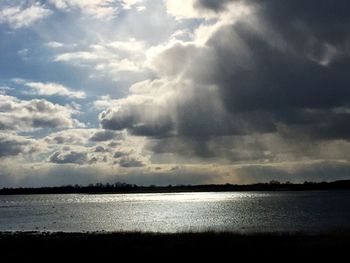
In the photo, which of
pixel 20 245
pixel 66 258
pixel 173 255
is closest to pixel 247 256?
pixel 173 255

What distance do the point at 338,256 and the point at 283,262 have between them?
407cm

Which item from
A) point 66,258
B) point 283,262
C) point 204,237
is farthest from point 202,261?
point 204,237

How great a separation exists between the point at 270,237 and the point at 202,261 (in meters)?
18.6

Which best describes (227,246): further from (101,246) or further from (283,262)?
(101,246)

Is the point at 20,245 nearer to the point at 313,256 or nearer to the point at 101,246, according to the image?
the point at 101,246

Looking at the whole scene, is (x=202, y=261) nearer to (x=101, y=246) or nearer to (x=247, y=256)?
(x=247, y=256)

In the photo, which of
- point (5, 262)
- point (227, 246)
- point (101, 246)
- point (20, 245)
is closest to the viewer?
point (5, 262)

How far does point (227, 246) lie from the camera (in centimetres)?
4047

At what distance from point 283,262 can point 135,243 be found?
1767cm

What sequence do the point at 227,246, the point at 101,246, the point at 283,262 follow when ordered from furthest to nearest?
the point at 101,246 < the point at 227,246 < the point at 283,262

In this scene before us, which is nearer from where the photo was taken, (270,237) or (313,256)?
(313,256)

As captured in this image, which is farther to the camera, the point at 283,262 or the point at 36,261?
the point at 36,261

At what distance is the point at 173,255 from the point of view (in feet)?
118

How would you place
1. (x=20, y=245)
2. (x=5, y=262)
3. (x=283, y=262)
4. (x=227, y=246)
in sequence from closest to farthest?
(x=283, y=262), (x=5, y=262), (x=227, y=246), (x=20, y=245)
